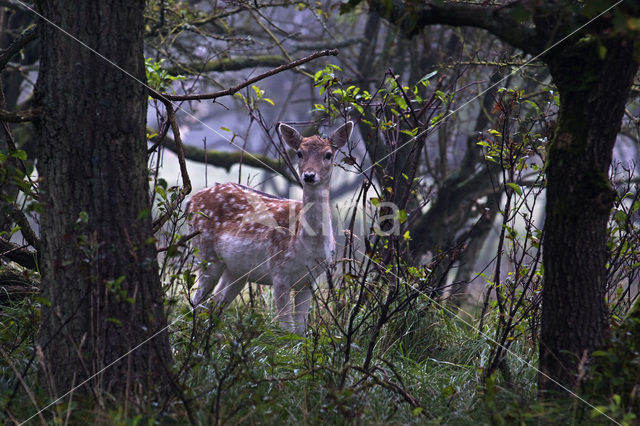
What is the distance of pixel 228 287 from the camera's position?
6.73 metres

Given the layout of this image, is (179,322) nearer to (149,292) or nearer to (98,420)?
(149,292)

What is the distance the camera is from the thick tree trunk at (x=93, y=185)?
3.39 metres

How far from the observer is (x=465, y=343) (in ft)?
16.9

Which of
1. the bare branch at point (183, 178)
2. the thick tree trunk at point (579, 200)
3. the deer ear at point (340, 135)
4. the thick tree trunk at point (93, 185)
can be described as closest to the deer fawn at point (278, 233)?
the deer ear at point (340, 135)

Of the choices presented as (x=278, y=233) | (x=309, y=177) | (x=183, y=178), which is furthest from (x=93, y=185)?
(x=278, y=233)

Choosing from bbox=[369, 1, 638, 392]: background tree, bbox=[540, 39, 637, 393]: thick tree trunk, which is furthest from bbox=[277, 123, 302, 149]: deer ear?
bbox=[540, 39, 637, 393]: thick tree trunk

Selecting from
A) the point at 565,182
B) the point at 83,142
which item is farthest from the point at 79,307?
the point at 565,182

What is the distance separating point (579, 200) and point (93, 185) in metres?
2.33

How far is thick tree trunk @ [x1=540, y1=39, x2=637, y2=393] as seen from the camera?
10.5 feet

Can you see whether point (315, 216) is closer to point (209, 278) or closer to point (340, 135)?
point (340, 135)

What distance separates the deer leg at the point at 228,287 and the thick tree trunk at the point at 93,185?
129 inches

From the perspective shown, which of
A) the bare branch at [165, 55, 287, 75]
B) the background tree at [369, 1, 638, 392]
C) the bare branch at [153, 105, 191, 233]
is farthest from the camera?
the bare branch at [165, 55, 287, 75]

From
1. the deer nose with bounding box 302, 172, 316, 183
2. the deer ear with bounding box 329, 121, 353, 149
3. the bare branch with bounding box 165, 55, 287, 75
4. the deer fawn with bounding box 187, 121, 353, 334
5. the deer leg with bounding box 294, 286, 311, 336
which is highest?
the bare branch with bounding box 165, 55, 287, 75

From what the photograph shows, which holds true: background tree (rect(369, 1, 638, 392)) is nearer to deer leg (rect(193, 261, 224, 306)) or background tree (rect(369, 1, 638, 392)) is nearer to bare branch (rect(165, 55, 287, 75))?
deer leg (rect(193, 261, 224, 306))
